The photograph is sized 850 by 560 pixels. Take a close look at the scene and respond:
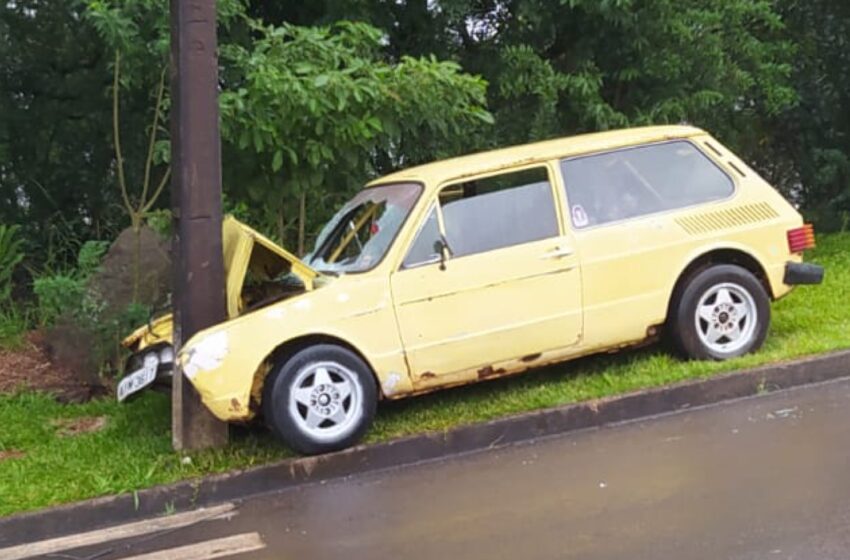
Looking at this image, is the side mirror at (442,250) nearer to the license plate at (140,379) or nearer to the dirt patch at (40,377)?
the license plate at (140,379)

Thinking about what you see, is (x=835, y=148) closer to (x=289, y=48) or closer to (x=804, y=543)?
(x=289, y=48)

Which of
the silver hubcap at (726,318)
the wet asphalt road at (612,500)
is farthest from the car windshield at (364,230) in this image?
the silver hubcap at (726,318)

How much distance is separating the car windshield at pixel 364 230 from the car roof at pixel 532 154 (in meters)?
0.12

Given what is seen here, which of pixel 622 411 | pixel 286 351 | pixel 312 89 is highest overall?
pixel 312 89

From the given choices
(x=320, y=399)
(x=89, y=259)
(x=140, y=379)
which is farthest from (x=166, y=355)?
(x=89, y=259)

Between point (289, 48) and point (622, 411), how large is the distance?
3494mm

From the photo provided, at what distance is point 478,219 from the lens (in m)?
6.45

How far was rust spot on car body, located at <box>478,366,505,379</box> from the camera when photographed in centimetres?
632

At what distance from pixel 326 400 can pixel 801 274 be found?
3299mm

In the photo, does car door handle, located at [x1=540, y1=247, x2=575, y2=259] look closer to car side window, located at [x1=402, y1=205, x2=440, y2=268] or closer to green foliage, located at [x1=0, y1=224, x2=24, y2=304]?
car side window, located at [x1=402, y1=205, x2=440, y2=268]

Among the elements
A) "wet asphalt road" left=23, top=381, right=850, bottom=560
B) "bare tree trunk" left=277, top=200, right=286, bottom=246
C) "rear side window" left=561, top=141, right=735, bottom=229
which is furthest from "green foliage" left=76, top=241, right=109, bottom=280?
"rear side window" left=561, top=141, right=735, bottom=229

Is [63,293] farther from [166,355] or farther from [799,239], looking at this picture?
[799,239]

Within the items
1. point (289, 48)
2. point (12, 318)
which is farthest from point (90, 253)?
point (289, 48)

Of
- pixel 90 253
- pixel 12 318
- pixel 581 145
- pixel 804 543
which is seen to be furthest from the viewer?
pixel 12 318
